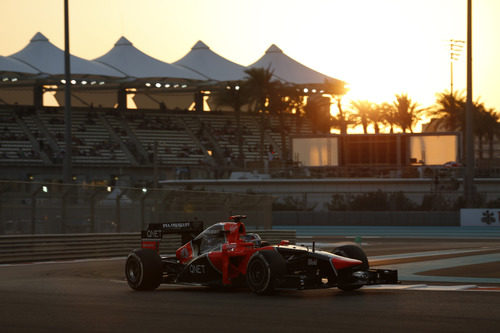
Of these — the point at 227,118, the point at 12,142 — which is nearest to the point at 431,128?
the point at 227,118

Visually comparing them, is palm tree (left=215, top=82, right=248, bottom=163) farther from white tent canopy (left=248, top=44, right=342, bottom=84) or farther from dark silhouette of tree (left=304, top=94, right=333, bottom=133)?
dark silhouette of tree (left=304, top=94, right=333, bottom=133)

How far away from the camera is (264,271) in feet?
41.5

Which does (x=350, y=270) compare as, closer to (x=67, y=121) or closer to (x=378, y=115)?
(x=67, y=121)

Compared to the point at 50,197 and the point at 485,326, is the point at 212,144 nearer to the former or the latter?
the point at 50,197

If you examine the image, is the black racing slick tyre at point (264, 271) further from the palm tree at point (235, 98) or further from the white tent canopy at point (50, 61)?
the palm tree at point (235, 98)

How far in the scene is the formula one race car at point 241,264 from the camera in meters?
12.5

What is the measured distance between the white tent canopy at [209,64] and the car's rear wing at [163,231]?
66.4m

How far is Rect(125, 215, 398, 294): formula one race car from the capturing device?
1250 centimetres

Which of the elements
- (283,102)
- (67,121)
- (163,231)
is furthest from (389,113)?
(163,231)

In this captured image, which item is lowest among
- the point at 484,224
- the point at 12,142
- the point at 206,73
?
the point at 484,224

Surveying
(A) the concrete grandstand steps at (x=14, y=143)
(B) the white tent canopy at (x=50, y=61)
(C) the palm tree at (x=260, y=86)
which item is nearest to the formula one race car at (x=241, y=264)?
(A) the concrete grandstand steps at (x=14, y=143)

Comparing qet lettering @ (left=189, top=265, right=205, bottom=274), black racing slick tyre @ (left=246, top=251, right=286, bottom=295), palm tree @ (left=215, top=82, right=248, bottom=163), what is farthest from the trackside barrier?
palm tree @ (left=215, top=82, right=248, bottom=163)

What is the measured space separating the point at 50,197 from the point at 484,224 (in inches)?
1033

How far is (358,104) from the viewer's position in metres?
98.4
